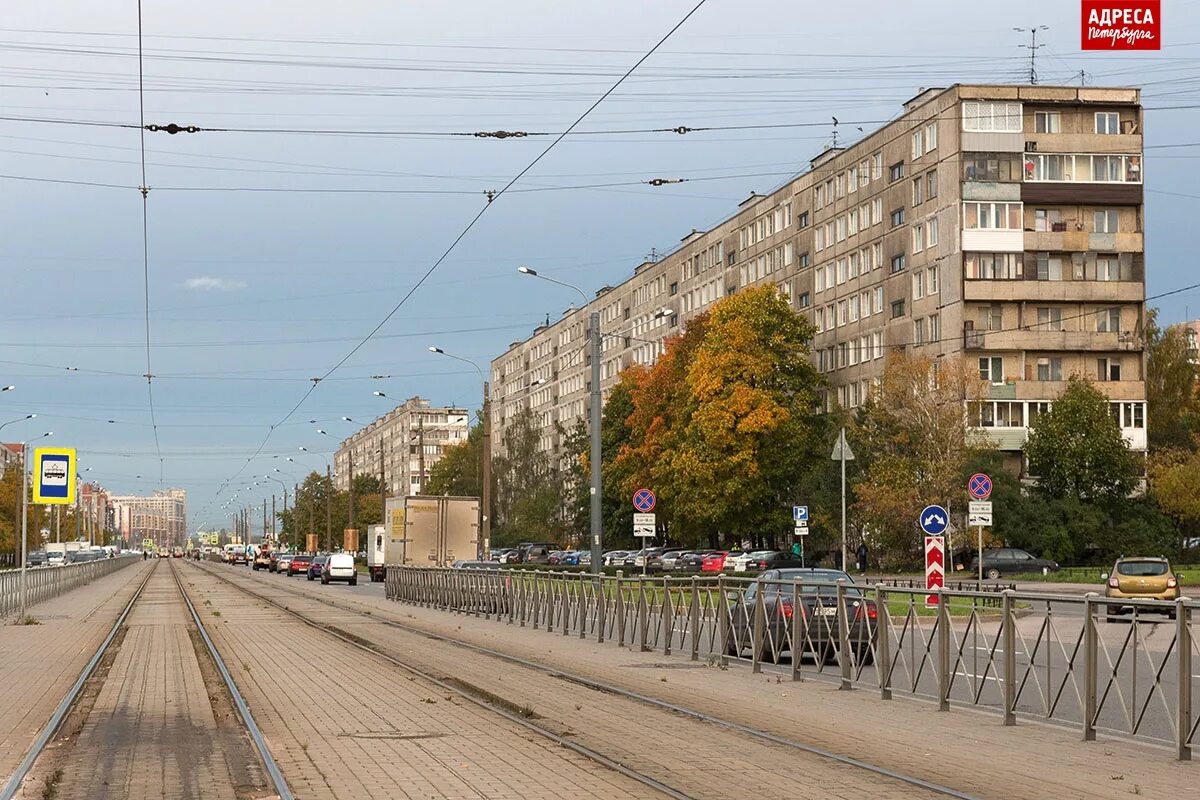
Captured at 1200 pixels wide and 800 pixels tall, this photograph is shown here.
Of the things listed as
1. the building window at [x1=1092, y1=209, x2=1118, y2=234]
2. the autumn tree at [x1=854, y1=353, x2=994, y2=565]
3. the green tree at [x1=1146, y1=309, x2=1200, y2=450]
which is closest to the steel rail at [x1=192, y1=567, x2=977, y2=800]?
the autumn tree at [x1=854, y1=353, x2=994, y2=565]

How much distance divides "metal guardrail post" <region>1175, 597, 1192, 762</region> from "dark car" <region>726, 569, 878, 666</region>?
5.46m

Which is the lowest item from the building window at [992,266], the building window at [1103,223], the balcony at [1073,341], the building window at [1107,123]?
the balcony at [1073,341]

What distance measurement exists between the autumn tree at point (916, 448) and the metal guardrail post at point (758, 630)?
142 feet

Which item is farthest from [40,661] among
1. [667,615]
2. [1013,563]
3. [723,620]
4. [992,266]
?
[992,266]

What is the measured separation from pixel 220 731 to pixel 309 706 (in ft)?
7.64

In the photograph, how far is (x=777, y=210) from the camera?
9394 centimetres

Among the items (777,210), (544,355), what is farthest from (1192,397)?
(544,355)

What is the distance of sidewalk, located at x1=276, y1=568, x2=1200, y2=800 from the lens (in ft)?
36.8

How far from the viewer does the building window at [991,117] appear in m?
72.6

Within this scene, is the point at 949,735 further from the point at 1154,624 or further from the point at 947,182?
the point at 947,182

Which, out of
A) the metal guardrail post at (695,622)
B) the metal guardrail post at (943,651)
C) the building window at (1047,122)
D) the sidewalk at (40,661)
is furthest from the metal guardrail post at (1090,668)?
the building window at (1047,122)

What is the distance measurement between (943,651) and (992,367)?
5909 centimetres

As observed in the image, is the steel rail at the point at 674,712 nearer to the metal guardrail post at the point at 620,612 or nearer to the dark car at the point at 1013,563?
the metal guardrail post at the point at 620,612

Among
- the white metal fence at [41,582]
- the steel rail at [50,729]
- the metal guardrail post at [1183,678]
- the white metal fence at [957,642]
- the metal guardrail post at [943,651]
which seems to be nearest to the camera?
the steel rail at [50,729]
